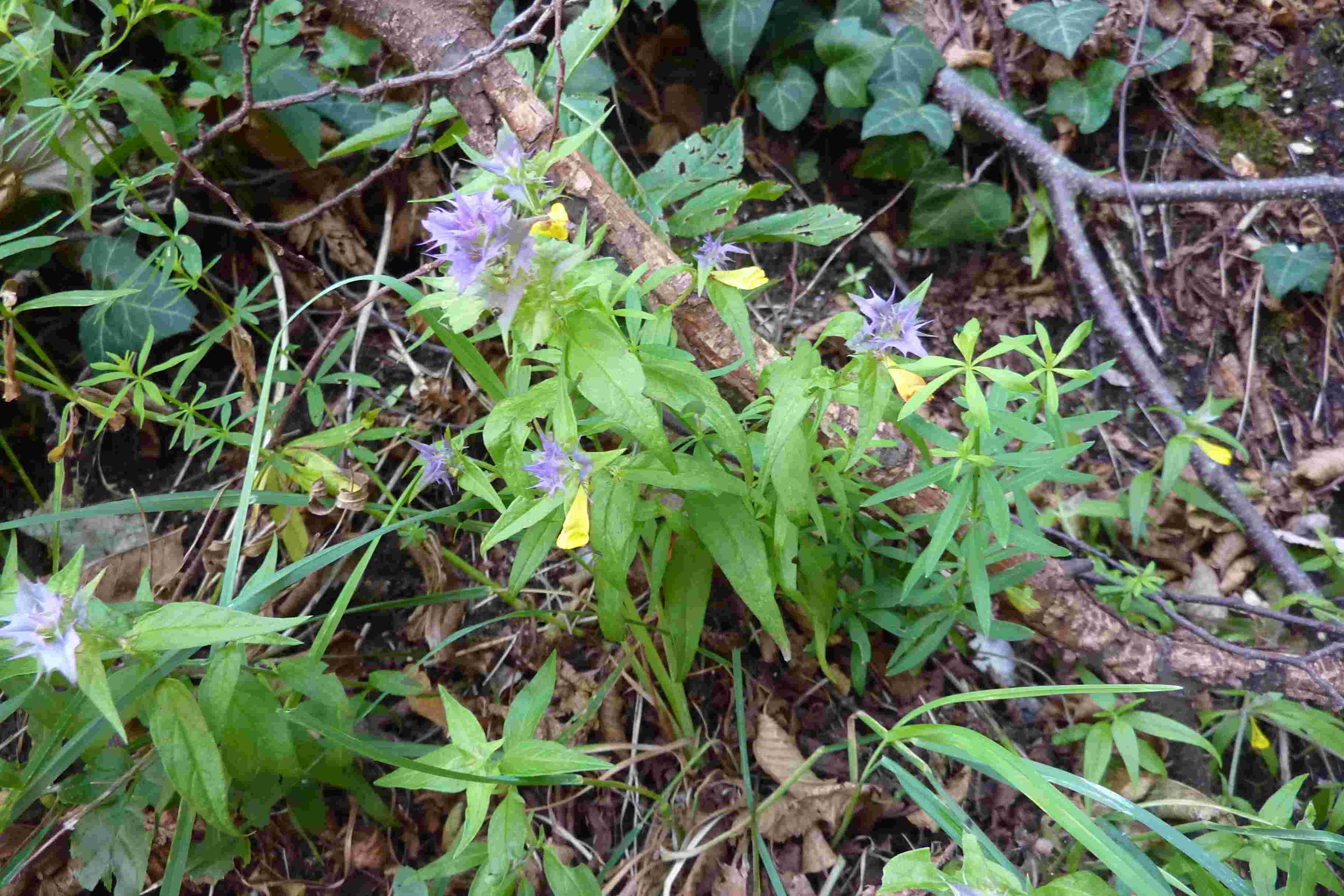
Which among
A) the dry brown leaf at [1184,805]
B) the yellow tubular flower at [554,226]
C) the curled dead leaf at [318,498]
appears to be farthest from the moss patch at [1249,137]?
the curled dead leaf at [318,498]

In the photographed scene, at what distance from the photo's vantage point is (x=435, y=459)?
1.37 meters

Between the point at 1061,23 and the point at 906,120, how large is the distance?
561 mm

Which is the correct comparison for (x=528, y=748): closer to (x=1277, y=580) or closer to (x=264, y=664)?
(x=264, y=664)

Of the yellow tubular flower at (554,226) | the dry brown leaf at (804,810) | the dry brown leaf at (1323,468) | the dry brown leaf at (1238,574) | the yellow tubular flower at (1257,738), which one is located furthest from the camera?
the dry brown leaf at (1323,468)

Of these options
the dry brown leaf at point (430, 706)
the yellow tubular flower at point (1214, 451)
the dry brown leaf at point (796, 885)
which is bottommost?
the dry brown leaf at point (796, 885)

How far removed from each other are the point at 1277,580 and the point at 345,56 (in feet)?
9.07

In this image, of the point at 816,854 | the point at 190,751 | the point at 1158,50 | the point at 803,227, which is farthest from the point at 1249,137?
the point at 190,751

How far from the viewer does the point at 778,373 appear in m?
1.18

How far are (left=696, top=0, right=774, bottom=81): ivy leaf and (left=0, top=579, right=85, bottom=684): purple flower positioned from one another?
6.62 ft

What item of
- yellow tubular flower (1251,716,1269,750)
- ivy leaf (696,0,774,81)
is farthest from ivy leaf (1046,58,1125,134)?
yellow tubular flower (1251,716,1269,750)

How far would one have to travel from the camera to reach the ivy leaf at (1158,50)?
7.83 ft

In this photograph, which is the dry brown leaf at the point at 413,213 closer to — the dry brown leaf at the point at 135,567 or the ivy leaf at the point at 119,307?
the ivy leaf at the point at 119,307

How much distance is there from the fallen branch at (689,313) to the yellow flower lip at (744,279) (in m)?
0.30

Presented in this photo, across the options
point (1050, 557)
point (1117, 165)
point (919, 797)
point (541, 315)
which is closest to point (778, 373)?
point (541, 315)
